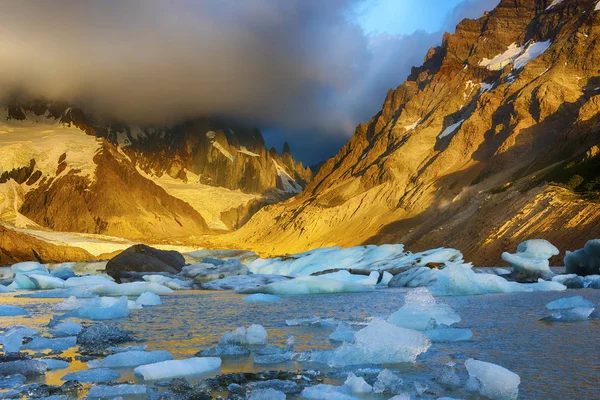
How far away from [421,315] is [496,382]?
6.41 m

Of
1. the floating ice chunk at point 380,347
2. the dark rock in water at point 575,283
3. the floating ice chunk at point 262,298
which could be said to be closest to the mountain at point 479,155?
the dark rock in water at point 575,283

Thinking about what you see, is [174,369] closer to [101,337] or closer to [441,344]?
[101,337]

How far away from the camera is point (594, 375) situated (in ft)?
30.1

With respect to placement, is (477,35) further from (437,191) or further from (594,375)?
(594,375)

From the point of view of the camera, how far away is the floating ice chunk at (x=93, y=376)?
9380 mm

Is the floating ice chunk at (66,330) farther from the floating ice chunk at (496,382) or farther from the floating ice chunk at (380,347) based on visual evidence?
the floating ice chunk at (496,382)

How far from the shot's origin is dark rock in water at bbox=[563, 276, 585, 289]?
29.3 metres

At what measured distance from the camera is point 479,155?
90.3 meters

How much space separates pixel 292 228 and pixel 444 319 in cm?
9382

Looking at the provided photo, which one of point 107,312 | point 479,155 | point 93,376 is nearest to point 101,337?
point 93,376

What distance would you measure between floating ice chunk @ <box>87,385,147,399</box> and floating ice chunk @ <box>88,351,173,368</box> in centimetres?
201

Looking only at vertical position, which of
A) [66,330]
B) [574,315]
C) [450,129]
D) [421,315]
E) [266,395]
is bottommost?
[66,330]

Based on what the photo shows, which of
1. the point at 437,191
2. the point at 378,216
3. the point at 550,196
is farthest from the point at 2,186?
the point at 550,196

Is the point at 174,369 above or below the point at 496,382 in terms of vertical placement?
below
